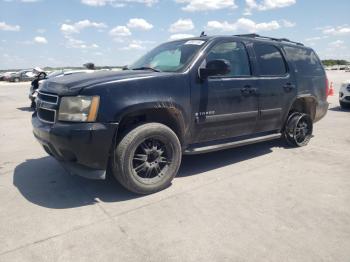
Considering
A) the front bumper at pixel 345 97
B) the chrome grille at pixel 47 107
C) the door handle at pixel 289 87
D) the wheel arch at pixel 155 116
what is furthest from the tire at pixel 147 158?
the front bumper at pixel 345 97

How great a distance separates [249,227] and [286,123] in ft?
10.1

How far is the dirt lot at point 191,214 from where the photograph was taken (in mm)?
2594

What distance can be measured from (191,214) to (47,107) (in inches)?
77.1

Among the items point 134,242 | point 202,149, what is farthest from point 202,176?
point 134,242

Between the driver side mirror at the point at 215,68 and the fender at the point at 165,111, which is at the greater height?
the driver side mirror at the point at 215,68

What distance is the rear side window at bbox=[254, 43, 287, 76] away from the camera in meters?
4.87

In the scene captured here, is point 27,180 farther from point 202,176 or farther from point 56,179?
point 202,176

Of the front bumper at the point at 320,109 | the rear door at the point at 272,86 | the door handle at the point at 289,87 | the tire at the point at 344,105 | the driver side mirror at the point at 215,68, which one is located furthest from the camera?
the tire at the point at 344,105

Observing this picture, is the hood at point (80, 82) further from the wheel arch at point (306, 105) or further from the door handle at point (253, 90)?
the wheel arch at point (306, 105)

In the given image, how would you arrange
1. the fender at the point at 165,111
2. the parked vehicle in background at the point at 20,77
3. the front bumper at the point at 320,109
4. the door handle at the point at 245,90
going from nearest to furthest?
the fender at the point at 165,111 → the door handle at the point at 245,90 → the front bumper at the point at 320,109 → the parked vehicle in background at the point at 20,77

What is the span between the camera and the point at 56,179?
165 inches

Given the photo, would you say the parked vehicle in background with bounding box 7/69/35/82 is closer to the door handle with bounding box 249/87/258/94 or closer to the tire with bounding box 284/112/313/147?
the tire with bounding box 284/112/313/147

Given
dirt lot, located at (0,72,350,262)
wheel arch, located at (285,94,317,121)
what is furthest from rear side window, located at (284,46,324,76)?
dirt lot, located at (0,72,350,262)

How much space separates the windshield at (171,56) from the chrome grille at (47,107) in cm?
138
